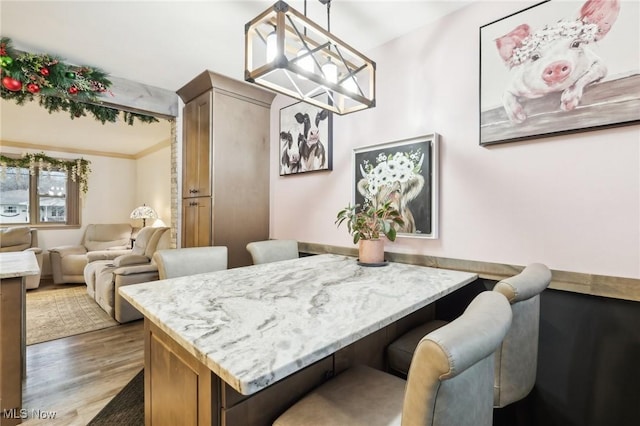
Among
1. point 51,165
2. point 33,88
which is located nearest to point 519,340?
point 33,88

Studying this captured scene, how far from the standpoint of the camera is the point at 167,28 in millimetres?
2059

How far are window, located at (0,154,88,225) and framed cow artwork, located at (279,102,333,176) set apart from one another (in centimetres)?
537

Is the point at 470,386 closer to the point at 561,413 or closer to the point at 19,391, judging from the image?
the point at 561,413

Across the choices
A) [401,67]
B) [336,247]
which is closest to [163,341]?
[336,247]

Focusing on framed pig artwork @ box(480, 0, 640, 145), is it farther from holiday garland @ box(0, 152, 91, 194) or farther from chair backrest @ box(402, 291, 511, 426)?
holiday garland @ box(0, 152, 91, 194)

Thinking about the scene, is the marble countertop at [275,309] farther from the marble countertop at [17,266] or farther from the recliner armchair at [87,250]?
the recliner armchair at [87,250]

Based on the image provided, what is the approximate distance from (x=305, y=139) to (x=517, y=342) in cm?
222

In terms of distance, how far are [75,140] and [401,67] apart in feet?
19.7

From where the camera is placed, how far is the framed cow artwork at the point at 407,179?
1.93 m

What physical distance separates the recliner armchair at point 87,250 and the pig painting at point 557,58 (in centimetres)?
577

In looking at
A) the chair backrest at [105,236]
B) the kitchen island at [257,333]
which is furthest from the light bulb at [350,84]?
the chair backrest at [105,236]

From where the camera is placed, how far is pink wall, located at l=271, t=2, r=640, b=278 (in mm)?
1350

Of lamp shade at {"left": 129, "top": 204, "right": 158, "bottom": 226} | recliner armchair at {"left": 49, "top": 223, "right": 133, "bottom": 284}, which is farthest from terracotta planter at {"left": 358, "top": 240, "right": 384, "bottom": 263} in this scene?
lamp shade at {"left": 129, "top": 204, "right": 158, "bottom": 226}

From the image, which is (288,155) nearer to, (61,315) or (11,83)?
(11,83)
